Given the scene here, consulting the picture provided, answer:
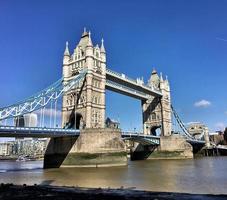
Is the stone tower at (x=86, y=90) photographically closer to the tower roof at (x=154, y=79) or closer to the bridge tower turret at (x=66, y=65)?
the bridge tower turret at (x=66, y=65)

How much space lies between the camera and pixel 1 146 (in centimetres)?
12669

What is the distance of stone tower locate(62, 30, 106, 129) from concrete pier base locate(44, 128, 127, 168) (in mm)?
5257

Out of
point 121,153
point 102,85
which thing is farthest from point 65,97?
point 121,153

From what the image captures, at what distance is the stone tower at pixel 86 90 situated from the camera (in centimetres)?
3909

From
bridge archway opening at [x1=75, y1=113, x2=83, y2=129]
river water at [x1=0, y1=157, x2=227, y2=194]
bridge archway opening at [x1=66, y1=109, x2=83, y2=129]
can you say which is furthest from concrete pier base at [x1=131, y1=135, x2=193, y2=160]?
river water at [x1=0, y1=157, x2=227, y2=194]

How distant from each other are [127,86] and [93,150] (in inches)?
908

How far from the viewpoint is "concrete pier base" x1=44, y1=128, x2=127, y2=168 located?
1235 inches

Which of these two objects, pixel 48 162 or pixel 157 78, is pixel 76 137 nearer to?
pixel 48 162

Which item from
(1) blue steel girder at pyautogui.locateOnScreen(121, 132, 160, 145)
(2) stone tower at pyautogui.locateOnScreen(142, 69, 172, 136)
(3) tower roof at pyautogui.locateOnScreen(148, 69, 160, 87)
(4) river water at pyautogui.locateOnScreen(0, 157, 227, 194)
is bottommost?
(4) river water at pyautogui.locateOnScreen(0, 157, 227, 194)

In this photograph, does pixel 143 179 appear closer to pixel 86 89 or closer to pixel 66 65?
pixel 86 89

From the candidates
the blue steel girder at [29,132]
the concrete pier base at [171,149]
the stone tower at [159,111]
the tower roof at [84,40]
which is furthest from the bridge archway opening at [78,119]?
the stone tower at [159,111]

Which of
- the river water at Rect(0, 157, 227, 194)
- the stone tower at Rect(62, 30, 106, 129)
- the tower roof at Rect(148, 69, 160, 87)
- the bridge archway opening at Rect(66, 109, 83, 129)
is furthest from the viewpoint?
the tower roof at Rect(148, 69, 160, 87)

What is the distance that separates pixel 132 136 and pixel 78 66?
1458 cm

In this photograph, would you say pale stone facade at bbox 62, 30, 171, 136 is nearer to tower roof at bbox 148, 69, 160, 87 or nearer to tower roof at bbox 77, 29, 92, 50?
tower roof at bbox 77, 29, 92, 50
